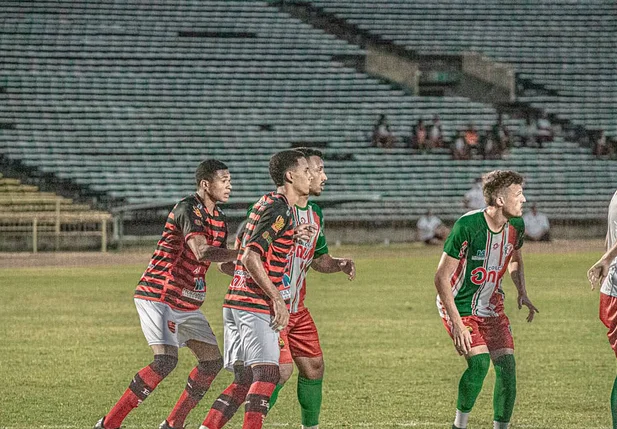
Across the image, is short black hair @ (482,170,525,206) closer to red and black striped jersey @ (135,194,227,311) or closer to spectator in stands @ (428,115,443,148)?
red and black striped jersey @ (135,194,227,311)

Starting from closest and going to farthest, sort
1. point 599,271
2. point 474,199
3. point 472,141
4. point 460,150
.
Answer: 1. point 599,271
2. point 474,199
3. point 460,150
4. point 472,141

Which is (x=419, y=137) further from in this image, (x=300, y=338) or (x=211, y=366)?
(x=300, y=338)

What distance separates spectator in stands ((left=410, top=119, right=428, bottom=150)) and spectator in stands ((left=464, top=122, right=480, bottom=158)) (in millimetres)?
1277

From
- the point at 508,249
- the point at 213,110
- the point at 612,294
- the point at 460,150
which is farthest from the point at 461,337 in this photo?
the point at 213,110

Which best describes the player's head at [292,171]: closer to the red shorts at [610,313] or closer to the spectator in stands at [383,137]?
the red shorts at [610,313]

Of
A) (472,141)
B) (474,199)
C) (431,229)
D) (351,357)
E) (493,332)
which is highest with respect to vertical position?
(472,141)

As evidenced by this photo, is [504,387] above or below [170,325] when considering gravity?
below

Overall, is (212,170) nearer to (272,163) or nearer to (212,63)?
(272,163)

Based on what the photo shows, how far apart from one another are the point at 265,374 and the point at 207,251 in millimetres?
1095

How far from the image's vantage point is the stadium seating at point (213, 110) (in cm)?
3419

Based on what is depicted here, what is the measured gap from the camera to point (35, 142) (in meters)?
34.2

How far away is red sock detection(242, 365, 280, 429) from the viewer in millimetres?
6484

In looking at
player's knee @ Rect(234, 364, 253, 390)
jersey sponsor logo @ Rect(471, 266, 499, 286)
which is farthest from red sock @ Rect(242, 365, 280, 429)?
jersey sponsor logo @ Rect(471, 266, 499, 286)

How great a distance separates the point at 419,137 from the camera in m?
37.2
